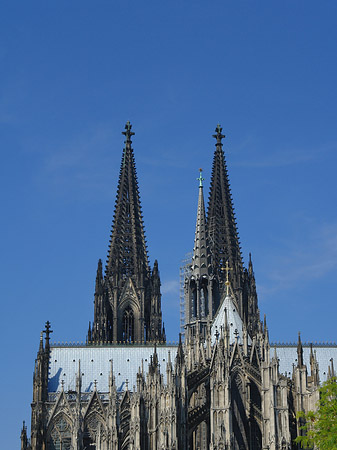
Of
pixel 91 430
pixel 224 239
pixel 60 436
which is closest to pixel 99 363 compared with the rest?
Result: pixel 91 430

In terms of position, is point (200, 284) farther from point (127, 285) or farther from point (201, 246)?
point (127, 285)

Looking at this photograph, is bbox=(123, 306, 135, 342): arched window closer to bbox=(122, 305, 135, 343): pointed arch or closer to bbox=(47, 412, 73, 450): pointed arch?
bbox=(122, 305, 135, 343): pointed arch

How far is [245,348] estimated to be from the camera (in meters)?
58.9

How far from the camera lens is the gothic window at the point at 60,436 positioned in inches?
2608

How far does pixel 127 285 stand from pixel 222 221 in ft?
36.8

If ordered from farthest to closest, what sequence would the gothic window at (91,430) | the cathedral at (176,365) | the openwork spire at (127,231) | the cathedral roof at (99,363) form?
1. the openwork spire at (127,231)
2. the cathedral roof at (99,363)
3. the gothic window at (91,430)
4. the cathedral at (176,365)

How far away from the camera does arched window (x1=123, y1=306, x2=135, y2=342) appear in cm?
8331

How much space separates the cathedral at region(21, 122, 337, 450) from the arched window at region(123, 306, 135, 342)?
0.09 m

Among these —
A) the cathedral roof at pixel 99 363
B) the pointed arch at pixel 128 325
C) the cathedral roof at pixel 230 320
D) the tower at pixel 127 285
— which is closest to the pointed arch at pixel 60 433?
the cathedral roof at pixel 99 363

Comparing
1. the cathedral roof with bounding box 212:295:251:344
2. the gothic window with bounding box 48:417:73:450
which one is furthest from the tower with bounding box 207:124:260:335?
the gothic window with bounding box 48:417:73:450

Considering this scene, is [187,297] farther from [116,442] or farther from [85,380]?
[116,442]

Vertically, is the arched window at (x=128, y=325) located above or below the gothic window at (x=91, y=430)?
above

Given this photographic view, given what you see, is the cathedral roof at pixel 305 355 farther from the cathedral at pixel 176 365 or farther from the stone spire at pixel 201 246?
the stone spire at pixel 201 246

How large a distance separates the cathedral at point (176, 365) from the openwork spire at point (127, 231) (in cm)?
11
